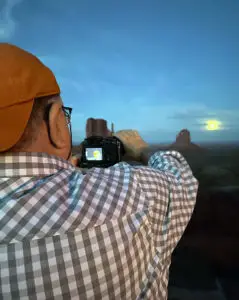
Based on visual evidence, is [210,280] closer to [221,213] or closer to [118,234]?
[221,213]

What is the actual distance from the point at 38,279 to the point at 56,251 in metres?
0.05

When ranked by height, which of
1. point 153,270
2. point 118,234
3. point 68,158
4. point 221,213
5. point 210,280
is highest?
point 68,158

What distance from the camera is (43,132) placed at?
55 centimetres

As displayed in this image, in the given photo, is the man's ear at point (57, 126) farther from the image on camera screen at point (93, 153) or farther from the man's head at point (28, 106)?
the image on camera screen at point (93, 153)

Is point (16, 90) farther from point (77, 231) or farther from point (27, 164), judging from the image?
point (77, 231)

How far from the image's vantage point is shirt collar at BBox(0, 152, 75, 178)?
51cm

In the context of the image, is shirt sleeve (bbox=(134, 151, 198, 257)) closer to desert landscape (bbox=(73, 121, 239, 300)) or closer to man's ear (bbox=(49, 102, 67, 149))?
man's ear (bbox=(49, 102, 67, 149))

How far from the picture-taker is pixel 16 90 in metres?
0.49

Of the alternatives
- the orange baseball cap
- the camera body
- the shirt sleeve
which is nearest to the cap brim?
the orange baseball cap

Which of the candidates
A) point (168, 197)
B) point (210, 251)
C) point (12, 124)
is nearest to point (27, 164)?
point (12, 124)

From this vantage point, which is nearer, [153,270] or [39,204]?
[39,204]

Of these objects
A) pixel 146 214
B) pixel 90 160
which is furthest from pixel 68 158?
pixel 90 160

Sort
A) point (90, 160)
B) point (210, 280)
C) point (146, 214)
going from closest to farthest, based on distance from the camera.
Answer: point (146, 214) < point (90, 160) < point (210, 280)

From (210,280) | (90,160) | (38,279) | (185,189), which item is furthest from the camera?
(210,280)
